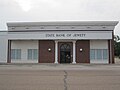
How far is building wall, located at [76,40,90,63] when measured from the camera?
49844 mm

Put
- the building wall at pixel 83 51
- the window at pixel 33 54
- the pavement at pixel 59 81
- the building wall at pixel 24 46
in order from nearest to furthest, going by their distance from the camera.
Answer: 1. the pavement at pixel 59 81
2. the building wall at pixel 83 51
3. the window at pixel 33 54
4. the building wall at pixel 24 46

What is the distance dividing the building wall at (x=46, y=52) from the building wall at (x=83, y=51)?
4221 millimetres

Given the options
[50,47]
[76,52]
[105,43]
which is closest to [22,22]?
[50,47]

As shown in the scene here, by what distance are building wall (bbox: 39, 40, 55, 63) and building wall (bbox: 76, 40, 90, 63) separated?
13.8 ft

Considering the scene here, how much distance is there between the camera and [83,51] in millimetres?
50094

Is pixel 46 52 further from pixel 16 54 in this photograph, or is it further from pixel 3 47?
pixel 3 47

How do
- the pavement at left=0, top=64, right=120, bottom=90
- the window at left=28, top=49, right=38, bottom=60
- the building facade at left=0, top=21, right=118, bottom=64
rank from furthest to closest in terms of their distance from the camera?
the window at left=28, top=49, right=38, bottom=60, the building facade at left=0, top=21, right=118, bottom=64, the pavement at left=0, top=64, right=120, bottom=90

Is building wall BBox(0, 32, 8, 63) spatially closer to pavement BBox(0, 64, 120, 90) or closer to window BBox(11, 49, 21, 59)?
window BBox(11, 49, 21, 59)

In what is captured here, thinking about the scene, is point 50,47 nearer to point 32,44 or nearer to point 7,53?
point 32,44

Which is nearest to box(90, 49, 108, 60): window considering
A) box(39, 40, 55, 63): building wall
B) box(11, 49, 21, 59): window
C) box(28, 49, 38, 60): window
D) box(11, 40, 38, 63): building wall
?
box(39, 40, 55, 63): building wall

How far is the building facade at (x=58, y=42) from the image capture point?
1949 inches

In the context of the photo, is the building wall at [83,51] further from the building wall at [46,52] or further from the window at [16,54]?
the window at [16,54]

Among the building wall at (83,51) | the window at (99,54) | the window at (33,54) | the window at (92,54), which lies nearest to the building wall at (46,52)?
the window at (33,54)

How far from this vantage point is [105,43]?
50531mm
